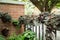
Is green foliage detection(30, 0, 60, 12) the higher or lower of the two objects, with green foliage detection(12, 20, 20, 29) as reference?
higher

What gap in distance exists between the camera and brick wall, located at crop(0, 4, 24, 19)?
586 centimetres

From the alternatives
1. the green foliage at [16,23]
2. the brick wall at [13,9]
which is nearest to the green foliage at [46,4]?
the brick wall at [13,9]

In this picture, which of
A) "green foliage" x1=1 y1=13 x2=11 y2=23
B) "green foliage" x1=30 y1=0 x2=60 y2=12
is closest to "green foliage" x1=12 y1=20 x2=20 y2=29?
"green foliage" x1=1 y1=13 x2=11 y2=23

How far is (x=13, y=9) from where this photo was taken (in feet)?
20.0

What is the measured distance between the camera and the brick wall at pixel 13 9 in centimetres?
586

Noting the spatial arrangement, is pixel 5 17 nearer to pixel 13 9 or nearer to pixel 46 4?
pixel 13 9

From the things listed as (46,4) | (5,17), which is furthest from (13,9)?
(46,4)

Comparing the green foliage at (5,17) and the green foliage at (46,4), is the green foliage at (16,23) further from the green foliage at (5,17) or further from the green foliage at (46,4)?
the green foliage at (46,4)

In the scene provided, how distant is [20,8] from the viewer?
20.7ft

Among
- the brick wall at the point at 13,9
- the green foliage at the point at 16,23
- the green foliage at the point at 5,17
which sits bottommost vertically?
the green foliage at the point at 16,23

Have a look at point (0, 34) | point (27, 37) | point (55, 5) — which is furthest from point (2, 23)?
point (55, 5)

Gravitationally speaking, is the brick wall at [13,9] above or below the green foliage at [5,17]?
above

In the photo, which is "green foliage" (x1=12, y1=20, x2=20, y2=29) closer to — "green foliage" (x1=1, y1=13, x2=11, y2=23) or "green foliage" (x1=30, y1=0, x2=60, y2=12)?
"green foliage" (x1=1, y1=13, x2=11, y2=23)

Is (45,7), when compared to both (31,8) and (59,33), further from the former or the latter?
(31,8)
